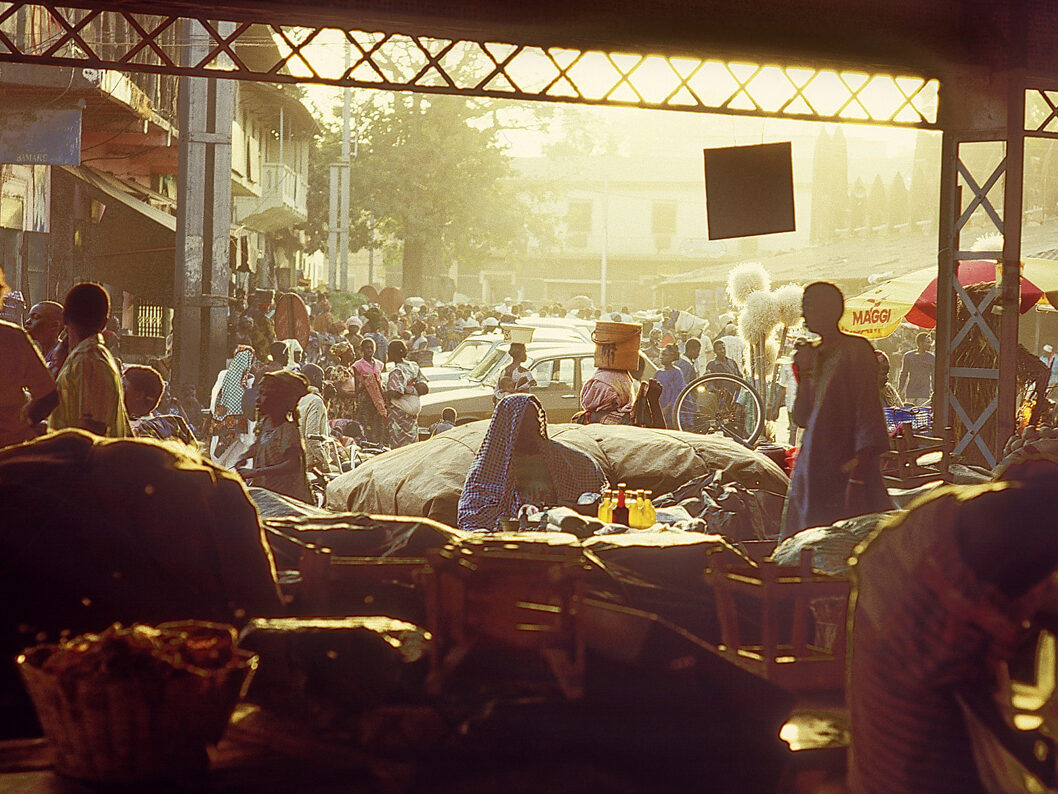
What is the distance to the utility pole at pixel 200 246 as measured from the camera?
55.6ft

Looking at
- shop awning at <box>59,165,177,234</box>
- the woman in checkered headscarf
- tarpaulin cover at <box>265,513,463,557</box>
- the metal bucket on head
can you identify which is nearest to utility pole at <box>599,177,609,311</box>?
shop awning at <box>59,165,177,234</box>

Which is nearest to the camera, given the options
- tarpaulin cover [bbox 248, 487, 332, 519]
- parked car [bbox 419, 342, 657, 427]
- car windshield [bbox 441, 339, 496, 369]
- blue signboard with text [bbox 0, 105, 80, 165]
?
tarpaulin cover [bbox 248, 487, 332, 519]

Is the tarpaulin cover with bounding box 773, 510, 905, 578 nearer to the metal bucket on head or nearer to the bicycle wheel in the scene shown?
the metal bucket on head

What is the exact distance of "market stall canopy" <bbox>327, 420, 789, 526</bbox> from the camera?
32.7 ft

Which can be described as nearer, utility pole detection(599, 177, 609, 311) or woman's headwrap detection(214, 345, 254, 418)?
woman's headwrap detection(214, 345, 254, 418)

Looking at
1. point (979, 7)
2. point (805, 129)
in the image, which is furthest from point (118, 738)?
point (805, 129)

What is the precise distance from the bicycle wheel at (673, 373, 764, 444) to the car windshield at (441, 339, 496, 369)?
13.5 feet

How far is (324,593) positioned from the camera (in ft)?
10.4

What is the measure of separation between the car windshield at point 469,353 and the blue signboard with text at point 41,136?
6.13 m

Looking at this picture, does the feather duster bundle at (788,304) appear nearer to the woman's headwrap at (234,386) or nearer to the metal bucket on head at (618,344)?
the metal bucket on head at (618,344)

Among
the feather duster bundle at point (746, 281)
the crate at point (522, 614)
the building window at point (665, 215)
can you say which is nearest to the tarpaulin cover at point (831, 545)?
the crate at point (522, 614)

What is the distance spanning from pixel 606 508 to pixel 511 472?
2.79 feet

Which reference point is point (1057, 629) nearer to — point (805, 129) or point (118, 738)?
point (118, 738)

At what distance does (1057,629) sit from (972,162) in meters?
39.8
